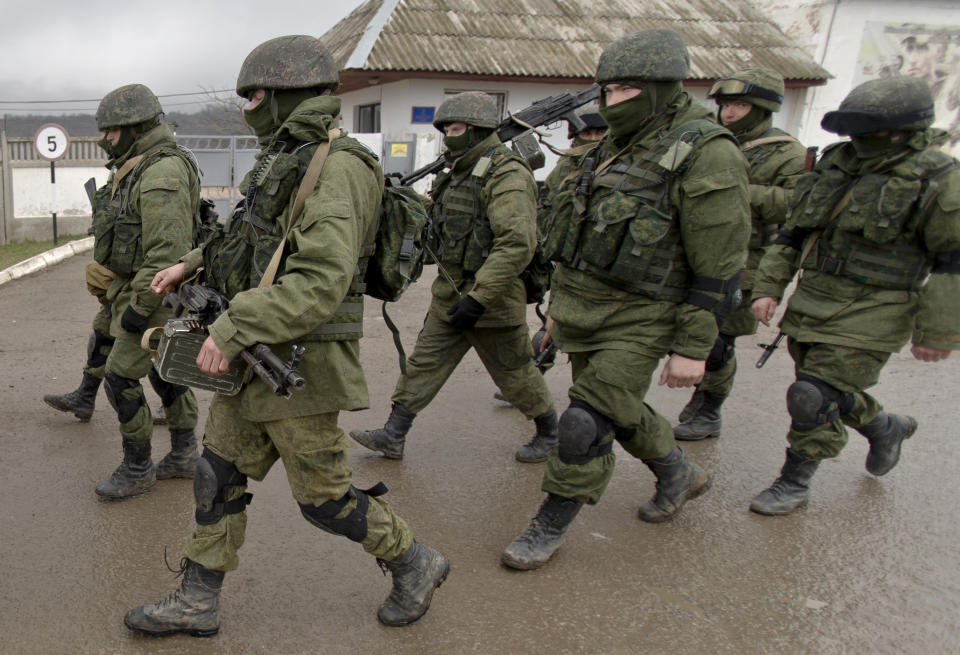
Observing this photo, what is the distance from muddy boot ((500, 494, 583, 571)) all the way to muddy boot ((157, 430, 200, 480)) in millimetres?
1724

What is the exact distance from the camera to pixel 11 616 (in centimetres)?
268

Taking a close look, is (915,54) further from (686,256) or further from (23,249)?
(23,249)

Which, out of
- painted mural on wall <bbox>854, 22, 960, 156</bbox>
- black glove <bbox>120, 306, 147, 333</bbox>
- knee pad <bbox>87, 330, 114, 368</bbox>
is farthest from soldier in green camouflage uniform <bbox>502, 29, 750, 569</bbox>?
painted mural on wall <bbox>854, 22, 960, 156</bbox>

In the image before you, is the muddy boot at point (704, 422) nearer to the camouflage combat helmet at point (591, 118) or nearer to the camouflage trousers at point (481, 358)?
the camouflage trousers at point (481, 358)

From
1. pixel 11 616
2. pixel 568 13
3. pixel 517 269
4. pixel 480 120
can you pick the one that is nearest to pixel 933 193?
pixel 517 269

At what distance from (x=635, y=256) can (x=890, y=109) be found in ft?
4.40

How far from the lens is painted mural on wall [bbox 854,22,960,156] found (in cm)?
1814

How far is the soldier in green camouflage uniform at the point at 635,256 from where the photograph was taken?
9.34ft

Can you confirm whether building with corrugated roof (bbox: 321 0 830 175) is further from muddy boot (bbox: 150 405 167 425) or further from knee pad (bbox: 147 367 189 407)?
knee pad (bbox: 147 367 189 407)

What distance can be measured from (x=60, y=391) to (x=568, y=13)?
15362 millimetres

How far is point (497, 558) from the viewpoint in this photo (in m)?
3.22

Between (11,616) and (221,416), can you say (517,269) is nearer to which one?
(221,416)

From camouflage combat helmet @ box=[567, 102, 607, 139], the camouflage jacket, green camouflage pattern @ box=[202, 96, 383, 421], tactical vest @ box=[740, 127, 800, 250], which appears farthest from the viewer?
camouflage combat helmet @ box=[567, 102, 607, 139]

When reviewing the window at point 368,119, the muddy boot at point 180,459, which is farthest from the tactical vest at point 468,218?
the window at point 368,119
